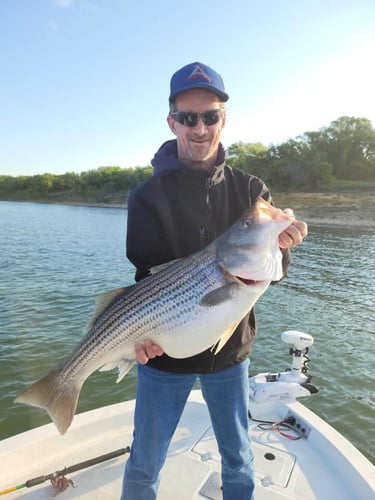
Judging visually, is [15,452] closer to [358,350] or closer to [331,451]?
[331,451]

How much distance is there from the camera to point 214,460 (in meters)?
4.36

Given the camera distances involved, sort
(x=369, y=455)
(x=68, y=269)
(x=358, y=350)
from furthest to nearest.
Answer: (x=68, y=269) < (x=358, y=350) < (x=369, y=455)

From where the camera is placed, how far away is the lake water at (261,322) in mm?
7750

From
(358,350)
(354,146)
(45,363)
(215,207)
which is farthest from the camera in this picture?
(354,146)

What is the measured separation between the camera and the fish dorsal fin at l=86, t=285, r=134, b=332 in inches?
128

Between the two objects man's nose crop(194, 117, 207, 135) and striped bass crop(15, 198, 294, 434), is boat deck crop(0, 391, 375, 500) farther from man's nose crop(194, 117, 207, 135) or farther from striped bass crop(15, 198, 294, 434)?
man's nose crop(194, 117, 207, 135)

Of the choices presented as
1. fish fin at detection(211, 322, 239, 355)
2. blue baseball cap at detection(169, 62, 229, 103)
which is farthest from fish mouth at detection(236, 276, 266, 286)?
blue baseball cap at detection(169, 62, 229, 103)

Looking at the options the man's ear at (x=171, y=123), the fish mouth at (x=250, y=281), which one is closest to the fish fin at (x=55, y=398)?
the fish mouth at (x=250, y=281)

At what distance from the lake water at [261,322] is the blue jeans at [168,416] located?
4457mm

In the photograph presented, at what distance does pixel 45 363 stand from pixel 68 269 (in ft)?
34.7

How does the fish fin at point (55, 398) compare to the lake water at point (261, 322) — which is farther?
the lake water at point (261, 322)

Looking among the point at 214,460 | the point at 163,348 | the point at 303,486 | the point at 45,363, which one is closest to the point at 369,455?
the point at 303,486

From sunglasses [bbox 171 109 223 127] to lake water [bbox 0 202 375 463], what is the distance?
6.08 meters

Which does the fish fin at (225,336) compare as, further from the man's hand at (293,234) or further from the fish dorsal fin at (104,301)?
the fish dorsal fin at (104,301)
